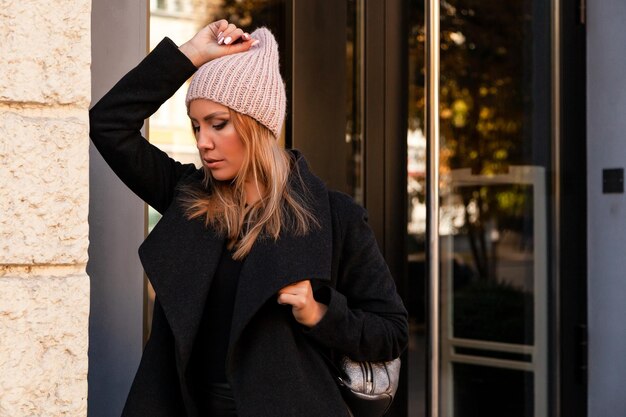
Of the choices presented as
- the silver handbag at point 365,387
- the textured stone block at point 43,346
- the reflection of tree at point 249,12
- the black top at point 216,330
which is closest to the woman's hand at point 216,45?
the black top at point 216,330

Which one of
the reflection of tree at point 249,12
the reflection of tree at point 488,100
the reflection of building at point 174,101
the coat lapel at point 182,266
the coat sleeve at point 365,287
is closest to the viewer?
the coat lapel at point 182,266

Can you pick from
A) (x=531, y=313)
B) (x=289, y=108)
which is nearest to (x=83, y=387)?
(x=289, y=108)

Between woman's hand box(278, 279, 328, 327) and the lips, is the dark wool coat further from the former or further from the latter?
the lips

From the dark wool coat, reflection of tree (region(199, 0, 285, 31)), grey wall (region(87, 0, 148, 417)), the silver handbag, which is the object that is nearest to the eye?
the dark wool coat

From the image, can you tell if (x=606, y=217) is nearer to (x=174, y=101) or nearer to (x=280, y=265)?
(x=174, y=101)

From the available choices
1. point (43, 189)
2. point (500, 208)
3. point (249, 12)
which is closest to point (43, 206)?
point (43, 189)

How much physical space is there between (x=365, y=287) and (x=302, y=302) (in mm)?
285

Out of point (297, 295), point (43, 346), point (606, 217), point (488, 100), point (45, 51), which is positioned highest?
point (488, 100)

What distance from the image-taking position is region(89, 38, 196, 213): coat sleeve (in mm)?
2500

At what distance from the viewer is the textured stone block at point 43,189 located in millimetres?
2246

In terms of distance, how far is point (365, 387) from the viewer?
8.13 ft

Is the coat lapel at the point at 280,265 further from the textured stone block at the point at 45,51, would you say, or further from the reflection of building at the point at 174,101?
the reflection of building at the point at 174,101

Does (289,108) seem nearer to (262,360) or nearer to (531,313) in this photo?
(262,360)

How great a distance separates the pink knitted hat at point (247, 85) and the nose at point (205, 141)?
0.08 m
